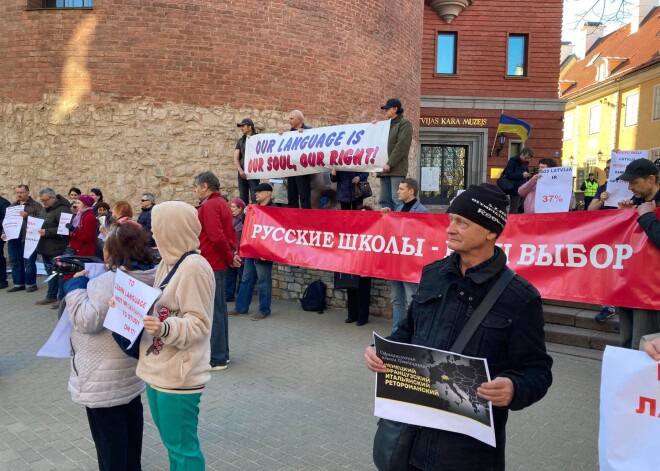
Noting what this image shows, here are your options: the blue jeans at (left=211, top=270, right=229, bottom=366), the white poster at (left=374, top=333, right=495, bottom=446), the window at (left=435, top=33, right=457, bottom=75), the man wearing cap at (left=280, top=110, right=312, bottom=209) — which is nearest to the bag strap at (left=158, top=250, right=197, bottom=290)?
the white poster at (left=374, top=333, right=495, bottom=446)

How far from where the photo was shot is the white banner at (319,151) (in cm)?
874

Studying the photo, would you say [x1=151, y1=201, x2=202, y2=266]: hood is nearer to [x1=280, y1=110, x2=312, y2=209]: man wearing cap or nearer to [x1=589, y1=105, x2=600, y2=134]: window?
[x1=280, y1=110, x2=312, y2=209]: man wearing cap

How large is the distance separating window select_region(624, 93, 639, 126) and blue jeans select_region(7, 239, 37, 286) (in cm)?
3729

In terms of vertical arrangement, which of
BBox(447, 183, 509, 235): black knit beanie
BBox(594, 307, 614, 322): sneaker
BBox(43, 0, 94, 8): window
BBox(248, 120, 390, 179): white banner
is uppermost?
BBox(43, 0, 94, 8): window

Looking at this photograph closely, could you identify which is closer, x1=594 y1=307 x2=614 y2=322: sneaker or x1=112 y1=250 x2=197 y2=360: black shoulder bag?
x1=112 y1=250 x2=197 y2=360: black shoulder bag

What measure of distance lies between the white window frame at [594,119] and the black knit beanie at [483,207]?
4501cm

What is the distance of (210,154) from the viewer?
1269 centimetres

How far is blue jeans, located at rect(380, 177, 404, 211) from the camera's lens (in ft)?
28.7

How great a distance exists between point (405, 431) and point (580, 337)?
19.1 ft

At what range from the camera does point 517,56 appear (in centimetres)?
2495

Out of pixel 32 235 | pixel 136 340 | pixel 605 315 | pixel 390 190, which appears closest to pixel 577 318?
pixel 605 315

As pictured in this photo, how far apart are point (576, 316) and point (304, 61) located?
9032 mm

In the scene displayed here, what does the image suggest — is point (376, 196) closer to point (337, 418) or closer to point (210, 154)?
point (210, 154)

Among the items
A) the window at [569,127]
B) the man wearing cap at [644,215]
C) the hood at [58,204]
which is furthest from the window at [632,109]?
the hood at [58,204]
